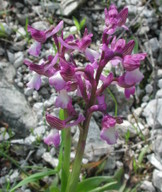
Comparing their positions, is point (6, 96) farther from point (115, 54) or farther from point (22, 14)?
point (115, 54)

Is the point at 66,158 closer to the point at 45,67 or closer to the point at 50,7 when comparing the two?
the point at 45,67

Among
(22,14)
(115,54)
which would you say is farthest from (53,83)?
(22,14)

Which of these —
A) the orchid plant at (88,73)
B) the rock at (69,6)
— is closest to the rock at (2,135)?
the orchid plant at (88,73)

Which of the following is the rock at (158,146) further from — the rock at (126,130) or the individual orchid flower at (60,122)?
the individual orchid flower at (60,122)

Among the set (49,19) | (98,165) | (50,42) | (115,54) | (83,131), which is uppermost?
(49,19)

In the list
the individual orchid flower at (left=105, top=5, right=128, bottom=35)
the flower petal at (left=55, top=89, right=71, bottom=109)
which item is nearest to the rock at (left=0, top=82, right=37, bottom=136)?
the flower petal at (left=55, top=89, right=71, bottom=109)

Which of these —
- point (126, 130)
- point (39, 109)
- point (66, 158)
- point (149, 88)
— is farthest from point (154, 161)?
point (39, 109)
